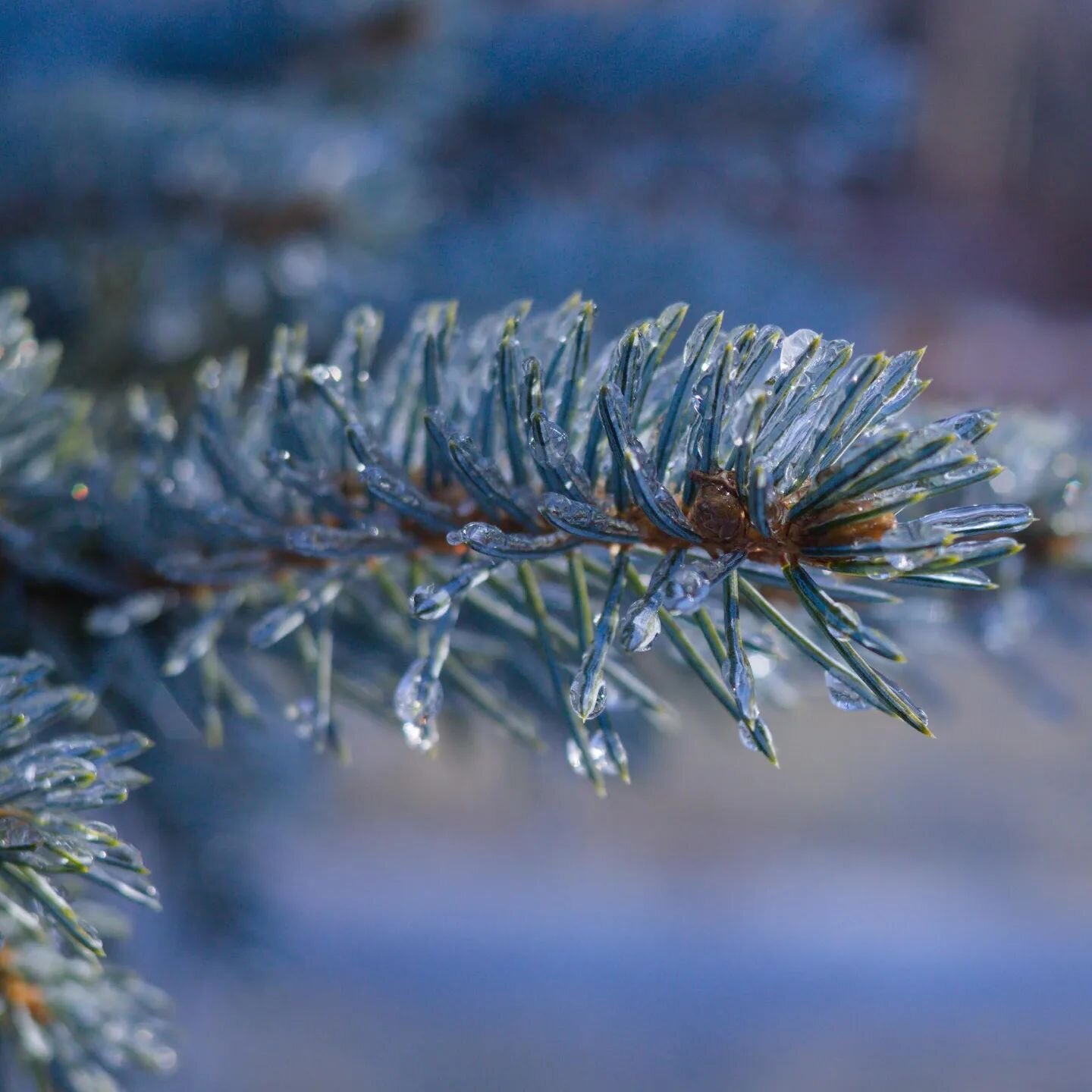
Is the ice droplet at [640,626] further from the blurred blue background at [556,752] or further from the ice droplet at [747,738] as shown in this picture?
the blurred blue background at [556,752]

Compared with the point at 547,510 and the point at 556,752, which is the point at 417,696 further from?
the point at 556,752

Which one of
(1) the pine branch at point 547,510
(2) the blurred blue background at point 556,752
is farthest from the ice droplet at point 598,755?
(2) the blurred blue background at point 556,752

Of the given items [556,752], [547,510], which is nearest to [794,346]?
[547,510]

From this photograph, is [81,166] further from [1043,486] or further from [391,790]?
[391,790]

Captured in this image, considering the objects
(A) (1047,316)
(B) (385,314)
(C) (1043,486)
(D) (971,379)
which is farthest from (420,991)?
(A) (1047,316)

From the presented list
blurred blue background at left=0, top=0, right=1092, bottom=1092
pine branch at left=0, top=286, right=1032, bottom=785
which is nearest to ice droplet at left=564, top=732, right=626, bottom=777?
pine branch at left=0, top=286, right=1032, bottom=785

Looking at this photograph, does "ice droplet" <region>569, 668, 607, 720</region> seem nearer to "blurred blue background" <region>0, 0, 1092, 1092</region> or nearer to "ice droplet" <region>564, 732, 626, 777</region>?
"ice droplet" <region>564, 732, 626, 777</region>

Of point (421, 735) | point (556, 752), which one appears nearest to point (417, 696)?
point (421, 735)

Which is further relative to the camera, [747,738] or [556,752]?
[556,752]
